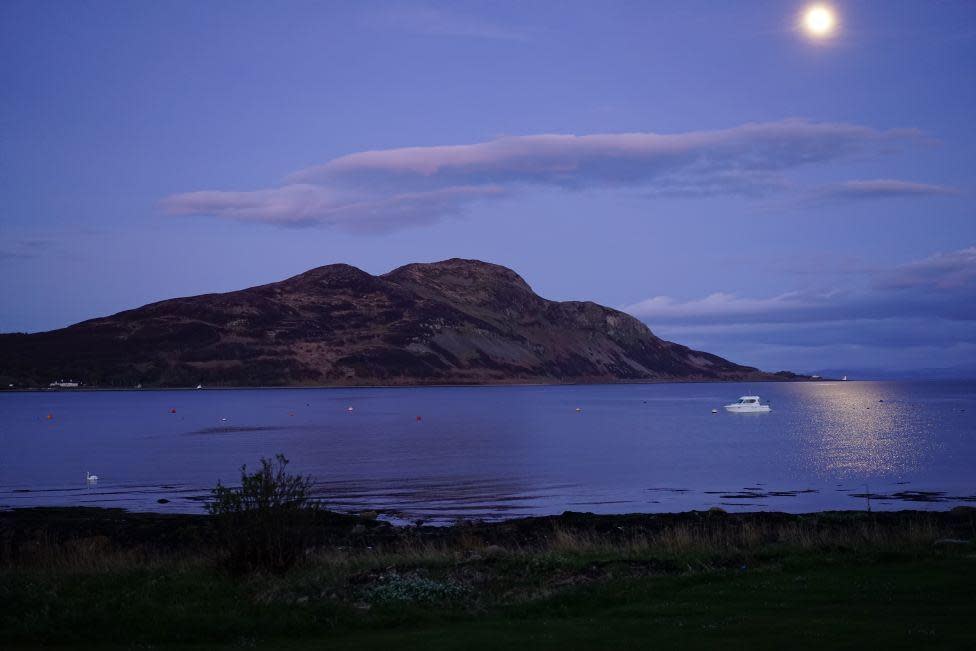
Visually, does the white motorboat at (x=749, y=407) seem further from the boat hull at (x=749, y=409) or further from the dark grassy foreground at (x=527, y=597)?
the dark grassy foreground at (x=527, y=597)

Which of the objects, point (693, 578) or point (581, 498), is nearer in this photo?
point (693, 578)

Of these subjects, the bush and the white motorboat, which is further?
the white motorboat

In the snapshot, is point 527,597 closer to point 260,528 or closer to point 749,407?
point 260,528

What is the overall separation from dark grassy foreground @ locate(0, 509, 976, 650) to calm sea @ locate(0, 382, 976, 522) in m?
17.2

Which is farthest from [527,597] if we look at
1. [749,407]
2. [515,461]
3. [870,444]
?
[749,407]

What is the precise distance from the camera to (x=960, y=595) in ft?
41.7

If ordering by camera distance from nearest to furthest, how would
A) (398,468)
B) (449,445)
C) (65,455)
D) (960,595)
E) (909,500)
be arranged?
(960,595) < (909,500) < (398,468) < (65,455) < (449,445)

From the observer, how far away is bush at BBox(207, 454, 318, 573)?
15.9 m

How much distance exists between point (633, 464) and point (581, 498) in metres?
17.5

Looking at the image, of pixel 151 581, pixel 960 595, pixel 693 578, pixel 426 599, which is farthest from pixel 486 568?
pixel 960 595

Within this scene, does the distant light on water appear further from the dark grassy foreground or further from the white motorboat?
the dark grassy foreground

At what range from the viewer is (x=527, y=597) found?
14438 mm

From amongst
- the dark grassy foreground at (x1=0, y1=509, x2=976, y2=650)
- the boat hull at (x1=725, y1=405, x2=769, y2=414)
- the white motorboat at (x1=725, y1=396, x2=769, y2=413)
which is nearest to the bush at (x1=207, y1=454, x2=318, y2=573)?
the dark grassy foreground at (x1=0, y1=509, x2=976, y2=650)

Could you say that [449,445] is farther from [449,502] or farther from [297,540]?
[297,540]
